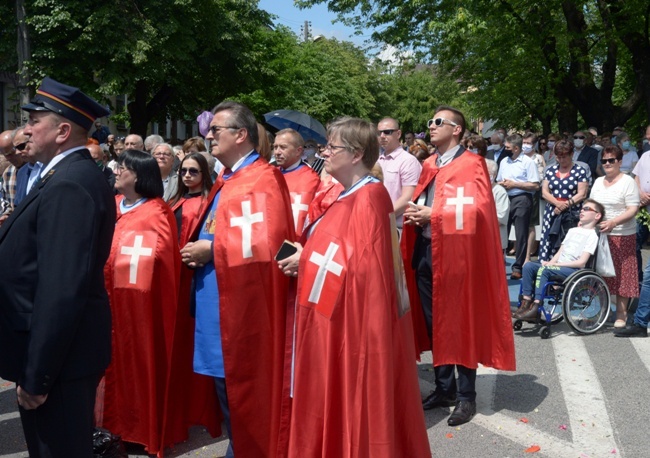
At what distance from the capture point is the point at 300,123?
925 centimetres

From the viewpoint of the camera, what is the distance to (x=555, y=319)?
8.73m

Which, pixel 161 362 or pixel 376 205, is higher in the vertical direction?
pixel 376 205

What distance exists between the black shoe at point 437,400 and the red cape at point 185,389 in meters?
1.50

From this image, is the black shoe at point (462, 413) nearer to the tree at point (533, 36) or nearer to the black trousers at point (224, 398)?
the black trousers at point (224, 398)

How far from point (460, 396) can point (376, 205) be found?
2.37m

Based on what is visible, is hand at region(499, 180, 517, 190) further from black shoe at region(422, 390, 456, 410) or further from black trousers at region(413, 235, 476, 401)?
black shoe at region(422, 390, 456, 410)

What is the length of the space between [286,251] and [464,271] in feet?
6.43

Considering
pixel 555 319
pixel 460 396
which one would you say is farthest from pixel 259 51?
pixel 460 396

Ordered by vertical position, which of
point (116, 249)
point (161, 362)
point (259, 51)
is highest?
point (259, 51)

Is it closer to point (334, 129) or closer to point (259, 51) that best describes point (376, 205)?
point (334, 129)

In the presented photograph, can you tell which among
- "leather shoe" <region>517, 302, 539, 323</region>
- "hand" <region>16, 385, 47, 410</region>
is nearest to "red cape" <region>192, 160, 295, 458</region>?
"hand" <region>16, 385, 47, 410</region>

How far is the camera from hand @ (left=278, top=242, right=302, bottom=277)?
13.3 feet

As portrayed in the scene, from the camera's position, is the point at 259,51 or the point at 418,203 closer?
the point at 418,203

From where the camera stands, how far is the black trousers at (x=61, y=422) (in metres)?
3.12
